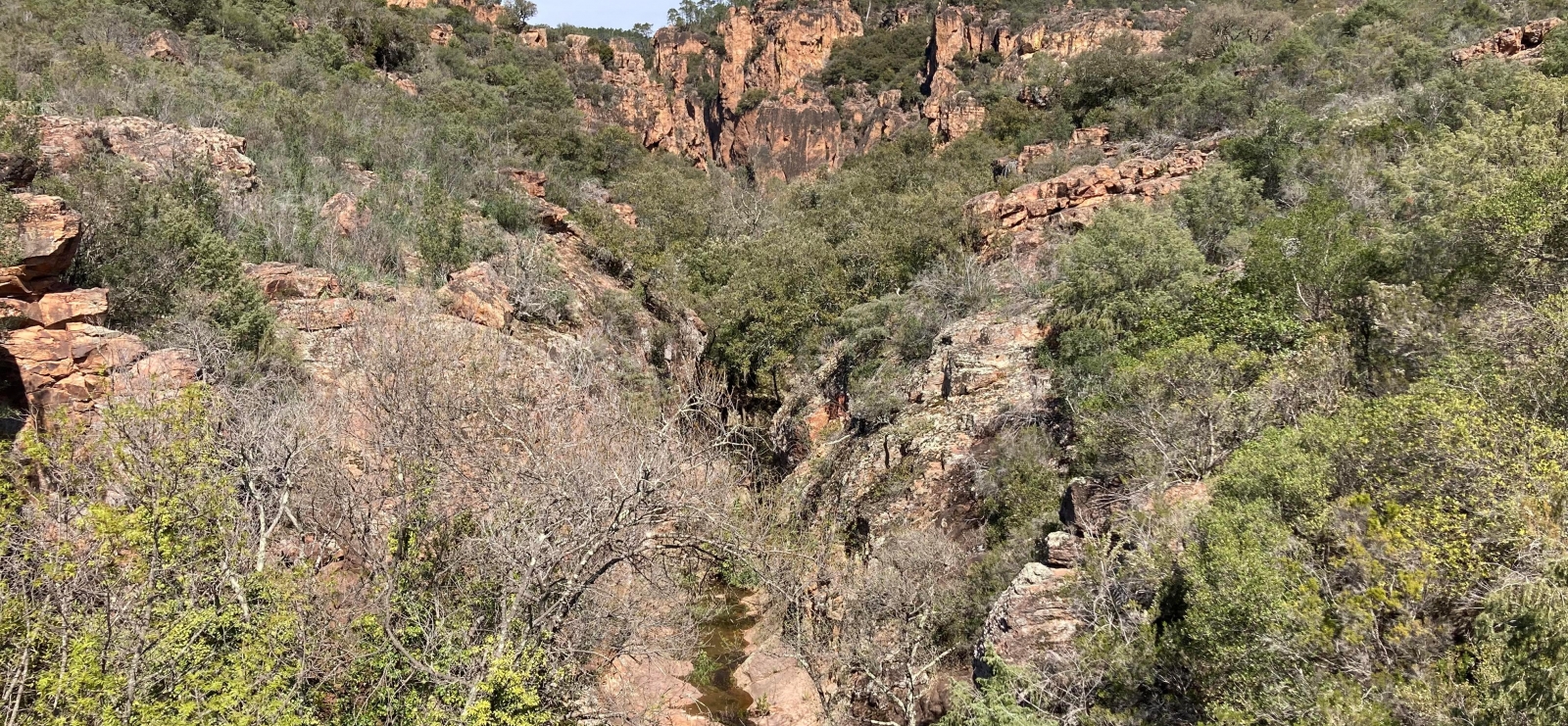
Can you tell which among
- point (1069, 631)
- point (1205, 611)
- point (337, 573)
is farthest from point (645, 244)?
point (1205, 611)

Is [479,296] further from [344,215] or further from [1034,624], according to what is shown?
[1034,624]

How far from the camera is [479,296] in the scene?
21703mm

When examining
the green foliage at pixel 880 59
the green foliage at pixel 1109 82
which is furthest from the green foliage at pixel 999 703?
the green foliage at pixel 880 59

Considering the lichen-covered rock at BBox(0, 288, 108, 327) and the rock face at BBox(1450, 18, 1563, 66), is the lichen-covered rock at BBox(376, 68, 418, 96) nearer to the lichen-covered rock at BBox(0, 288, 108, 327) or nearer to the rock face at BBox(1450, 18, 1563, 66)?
the lichen-covered rock at BBox(0, 288, 108, 327)

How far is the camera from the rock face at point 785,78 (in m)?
60.1

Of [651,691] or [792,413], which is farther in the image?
[792,413]

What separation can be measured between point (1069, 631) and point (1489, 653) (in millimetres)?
5887

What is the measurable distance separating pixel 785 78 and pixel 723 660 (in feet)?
204

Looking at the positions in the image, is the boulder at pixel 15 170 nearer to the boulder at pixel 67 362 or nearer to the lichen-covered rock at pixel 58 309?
the lichen-covered rock at pixel 58 309

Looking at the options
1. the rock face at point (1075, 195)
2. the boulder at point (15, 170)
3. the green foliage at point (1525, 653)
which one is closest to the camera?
the green foliage at point (1525, 653)

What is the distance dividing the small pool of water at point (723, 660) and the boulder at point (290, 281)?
12.8 m

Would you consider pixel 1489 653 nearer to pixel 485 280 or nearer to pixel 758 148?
pixel 485 280

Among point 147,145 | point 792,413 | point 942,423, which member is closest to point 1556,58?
point 942,423

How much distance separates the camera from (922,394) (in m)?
22.8
